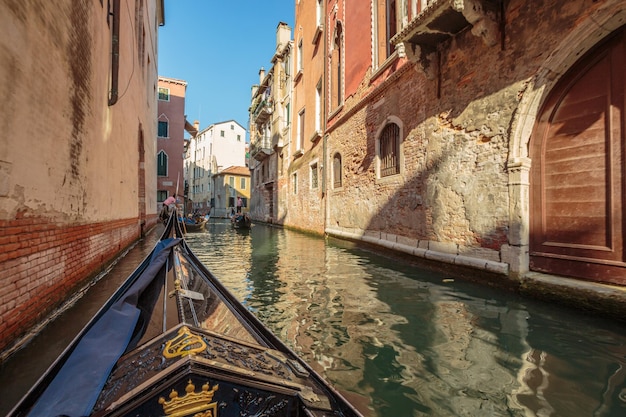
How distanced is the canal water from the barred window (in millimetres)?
5913

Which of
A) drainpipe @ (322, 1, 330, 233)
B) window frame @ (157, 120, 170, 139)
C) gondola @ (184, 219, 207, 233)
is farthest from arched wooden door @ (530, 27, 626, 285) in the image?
window frame @ (157, 120, 170, 139)

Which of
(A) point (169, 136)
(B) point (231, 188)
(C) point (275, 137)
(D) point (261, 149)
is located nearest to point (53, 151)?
(C) point (275, 137)

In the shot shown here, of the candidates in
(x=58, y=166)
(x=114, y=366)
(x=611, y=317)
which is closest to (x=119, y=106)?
(x=58, y=166)

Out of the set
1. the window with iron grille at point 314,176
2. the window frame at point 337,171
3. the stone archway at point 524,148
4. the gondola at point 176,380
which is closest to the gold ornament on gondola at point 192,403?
the gondola at point 176,380

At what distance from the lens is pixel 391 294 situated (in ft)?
13.3

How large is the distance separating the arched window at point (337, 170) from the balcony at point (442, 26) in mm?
4742

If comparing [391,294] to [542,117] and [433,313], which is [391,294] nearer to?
[433,313]

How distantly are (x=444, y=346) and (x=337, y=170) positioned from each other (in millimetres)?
8261

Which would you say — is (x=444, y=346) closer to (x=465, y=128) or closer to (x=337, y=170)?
(x=465, y=128)

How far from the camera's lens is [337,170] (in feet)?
34.4

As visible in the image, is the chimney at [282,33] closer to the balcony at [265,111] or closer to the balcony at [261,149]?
the balcony at [265,111]

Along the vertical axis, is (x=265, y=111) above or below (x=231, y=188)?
above

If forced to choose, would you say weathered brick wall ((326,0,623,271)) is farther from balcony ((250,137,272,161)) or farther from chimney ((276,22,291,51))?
chimney ((276,22,291,51))

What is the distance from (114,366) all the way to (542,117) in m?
4.62
